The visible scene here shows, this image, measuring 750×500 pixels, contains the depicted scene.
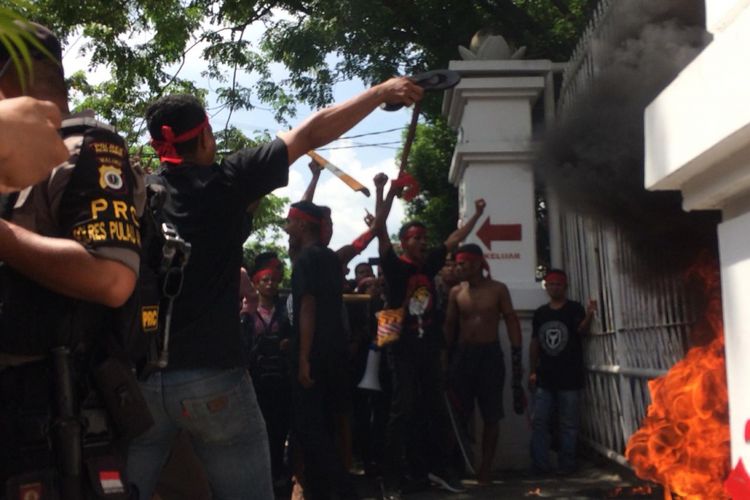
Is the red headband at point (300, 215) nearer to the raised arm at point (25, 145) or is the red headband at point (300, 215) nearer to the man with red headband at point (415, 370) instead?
the man with red headband at point (415, 370)

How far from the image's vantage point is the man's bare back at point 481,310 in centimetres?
884

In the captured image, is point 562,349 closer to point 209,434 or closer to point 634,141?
point 634,141

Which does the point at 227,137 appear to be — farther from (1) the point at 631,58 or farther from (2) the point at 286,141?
(2) the point at 286,141

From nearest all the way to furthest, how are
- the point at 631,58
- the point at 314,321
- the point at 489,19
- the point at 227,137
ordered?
the point at 631,58 < the point at 314,321 < the point at 489,19 < the point at 227,137

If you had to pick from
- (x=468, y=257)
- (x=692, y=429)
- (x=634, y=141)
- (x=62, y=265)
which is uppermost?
(x=634, y=141)

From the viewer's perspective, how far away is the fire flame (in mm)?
3707

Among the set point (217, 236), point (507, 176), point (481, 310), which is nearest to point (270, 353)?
point (481, 310)

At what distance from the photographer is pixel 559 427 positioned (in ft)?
29.8

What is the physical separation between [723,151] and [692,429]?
1.65 metres

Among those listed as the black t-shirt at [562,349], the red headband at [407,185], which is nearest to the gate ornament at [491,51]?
the black t-shirt at [562,349]

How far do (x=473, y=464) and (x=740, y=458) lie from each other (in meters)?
6.50

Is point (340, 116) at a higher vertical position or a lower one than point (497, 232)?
lower

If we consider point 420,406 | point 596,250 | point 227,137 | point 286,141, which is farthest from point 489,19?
point 286,141

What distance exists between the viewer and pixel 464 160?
980 cm
